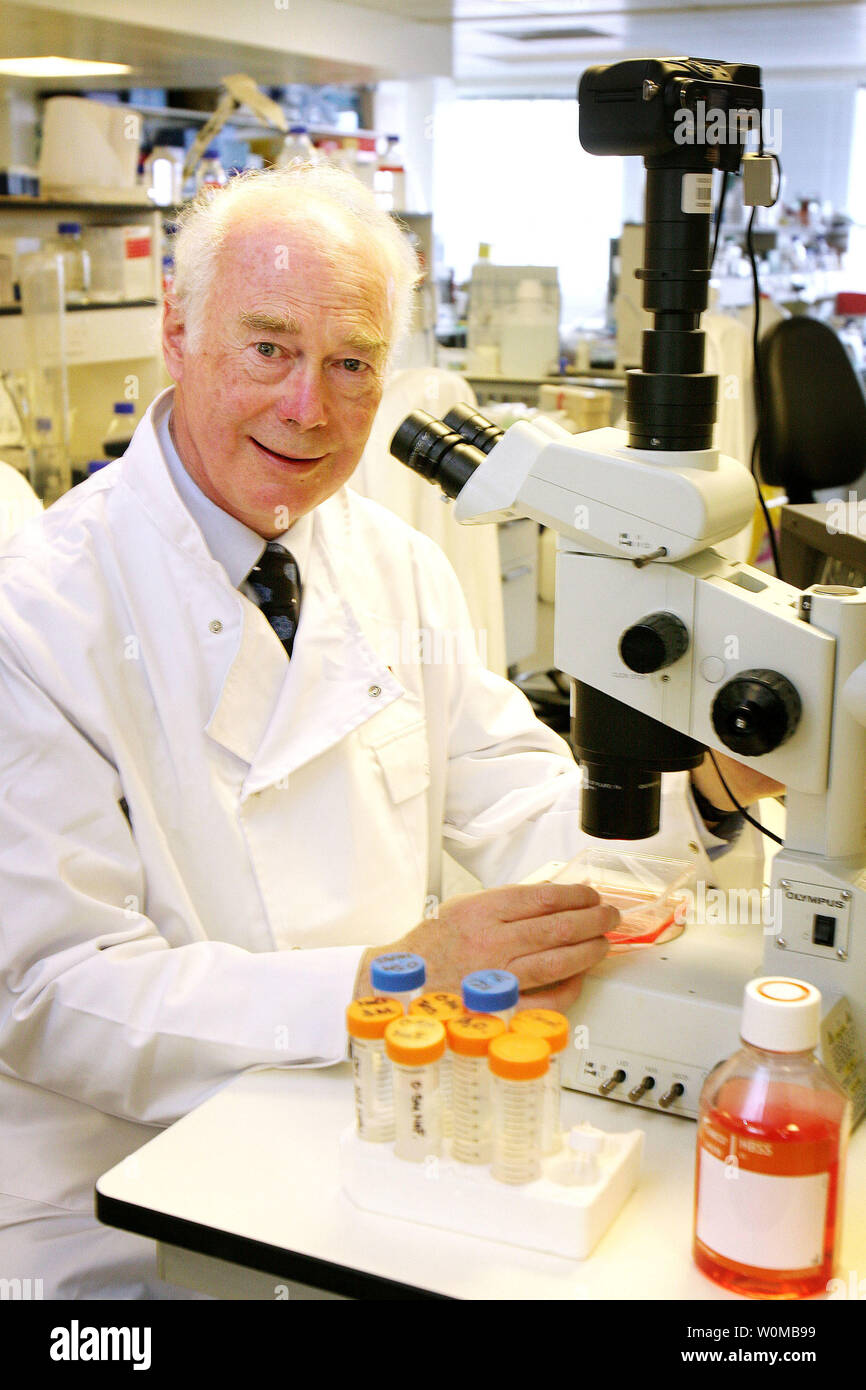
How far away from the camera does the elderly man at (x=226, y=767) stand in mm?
1054

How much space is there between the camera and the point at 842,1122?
0.76 meters

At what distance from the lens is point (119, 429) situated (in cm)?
322

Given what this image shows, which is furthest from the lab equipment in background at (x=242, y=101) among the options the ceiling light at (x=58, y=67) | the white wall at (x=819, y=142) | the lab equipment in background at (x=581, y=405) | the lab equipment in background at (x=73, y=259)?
the white wall at (x=819, y=142)

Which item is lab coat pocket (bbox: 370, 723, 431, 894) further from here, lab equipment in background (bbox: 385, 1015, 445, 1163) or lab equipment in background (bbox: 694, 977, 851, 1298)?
lab equipment in background (bbox: 694, 977, 851, 1298)

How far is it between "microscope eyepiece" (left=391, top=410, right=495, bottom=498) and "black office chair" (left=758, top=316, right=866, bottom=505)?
3.33 meters

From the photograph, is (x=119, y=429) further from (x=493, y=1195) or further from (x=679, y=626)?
(x=493, y=1195)

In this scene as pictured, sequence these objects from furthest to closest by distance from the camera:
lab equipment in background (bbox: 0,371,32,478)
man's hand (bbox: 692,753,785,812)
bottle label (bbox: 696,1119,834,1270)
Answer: lab equipment in background (bbox: 0,371,32,478), man's hand (bbox: 692,753,785,812), bottle label (bbox: 696,1119,834,1270)

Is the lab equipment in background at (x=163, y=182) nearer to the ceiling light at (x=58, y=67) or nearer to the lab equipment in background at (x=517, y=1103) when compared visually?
the ceiling light at (x=58, y=67)

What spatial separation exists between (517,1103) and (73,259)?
9.35ft

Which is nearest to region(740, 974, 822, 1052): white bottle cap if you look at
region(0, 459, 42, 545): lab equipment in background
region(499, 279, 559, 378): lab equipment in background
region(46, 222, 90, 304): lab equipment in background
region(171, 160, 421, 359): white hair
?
region(171, 160, 421, 359): white hair

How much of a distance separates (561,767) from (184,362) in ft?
1.98

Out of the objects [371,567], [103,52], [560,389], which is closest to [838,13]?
[560,389]

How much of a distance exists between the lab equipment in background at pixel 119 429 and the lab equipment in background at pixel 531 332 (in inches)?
62.3

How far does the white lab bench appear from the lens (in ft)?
2.59
